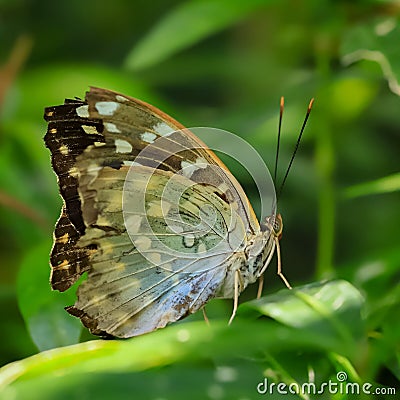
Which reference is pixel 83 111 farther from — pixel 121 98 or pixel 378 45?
pixel 378 45

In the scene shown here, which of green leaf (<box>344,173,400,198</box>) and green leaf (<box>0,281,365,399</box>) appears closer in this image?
green leaf (<box>0,281,365,399</box>)

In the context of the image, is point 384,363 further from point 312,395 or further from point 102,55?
point 102,55

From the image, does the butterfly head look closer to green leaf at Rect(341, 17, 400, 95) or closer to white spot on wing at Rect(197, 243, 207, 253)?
white spot on wing at Rect(197, 243, 207, 253)

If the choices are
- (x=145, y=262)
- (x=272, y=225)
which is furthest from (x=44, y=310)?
(x=272, y=225)

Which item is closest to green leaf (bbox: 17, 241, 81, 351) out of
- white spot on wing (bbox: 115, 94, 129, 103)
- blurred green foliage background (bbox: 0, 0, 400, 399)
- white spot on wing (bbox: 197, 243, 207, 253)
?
blurred green foliage background (bbox: 0, 0, 400, 399)

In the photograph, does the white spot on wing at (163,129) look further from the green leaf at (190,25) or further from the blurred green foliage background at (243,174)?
the green leaf at (190,25)

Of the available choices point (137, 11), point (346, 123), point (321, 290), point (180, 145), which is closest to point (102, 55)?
point (137, 11)

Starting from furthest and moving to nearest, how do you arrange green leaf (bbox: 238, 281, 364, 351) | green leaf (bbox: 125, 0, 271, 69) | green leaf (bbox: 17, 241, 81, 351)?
1. green leaf (bbox: 125, 0, 271, 69)
2. green leaf (bbox: 17, 241, 81, 351)
3. green leaf (bbox: 238, 281, 364, 351)
